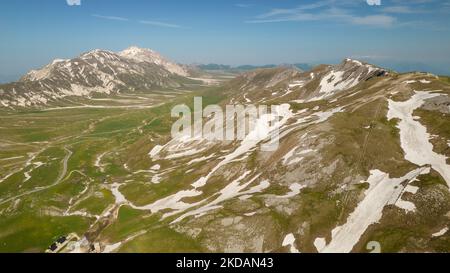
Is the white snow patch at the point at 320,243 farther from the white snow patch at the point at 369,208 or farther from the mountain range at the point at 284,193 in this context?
the white snow patch at the point at 369,208

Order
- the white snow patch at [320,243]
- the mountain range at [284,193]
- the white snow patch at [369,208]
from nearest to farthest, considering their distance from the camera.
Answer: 1. the white snow patch at [369,208]
2. the white snow patch at [320,243]
3. the mountain range at [284,193]

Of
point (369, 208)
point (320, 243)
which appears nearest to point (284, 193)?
point (320, 243)

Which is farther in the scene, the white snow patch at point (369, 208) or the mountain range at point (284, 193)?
the mountain range at point (284, 193)

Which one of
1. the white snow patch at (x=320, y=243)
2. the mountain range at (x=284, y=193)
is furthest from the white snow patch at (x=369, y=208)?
the white snow patch at (x=320, y=243)

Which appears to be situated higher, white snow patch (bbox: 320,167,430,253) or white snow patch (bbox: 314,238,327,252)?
white snow patch (bbox: 320,167,430,253)

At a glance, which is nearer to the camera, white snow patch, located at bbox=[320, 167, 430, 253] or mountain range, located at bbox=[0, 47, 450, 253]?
white snow patch, located at bbox=[320, 167, 430, 253]

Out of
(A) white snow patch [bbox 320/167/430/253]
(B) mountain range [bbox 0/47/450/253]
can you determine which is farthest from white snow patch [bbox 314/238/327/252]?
(A) white snow patch [bbox 320/167/430/253]

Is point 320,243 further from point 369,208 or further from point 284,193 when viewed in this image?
point 284,193

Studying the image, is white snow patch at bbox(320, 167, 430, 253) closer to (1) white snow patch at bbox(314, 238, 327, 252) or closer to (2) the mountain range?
(2) the mountain range

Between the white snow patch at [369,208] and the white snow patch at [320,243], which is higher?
the white snow patch at [369,208]
